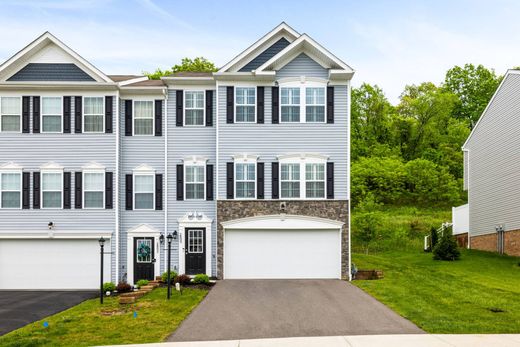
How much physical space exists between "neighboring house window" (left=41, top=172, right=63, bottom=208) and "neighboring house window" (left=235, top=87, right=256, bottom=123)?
317 inches

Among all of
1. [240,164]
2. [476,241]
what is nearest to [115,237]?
[240,164]

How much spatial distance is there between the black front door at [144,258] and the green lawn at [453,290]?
9.02m

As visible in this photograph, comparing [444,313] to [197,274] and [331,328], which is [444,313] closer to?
[331,328]

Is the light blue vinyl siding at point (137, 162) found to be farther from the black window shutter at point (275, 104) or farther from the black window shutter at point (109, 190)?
the black window shutter at point (275, 104)

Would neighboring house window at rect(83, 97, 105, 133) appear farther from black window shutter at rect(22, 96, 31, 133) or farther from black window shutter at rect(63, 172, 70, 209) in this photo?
black window shutter at rect(22, 96, 31, 133)

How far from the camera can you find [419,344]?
525 inches

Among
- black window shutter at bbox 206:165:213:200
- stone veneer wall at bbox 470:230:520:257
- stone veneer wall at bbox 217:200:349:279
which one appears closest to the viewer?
stone veneer wall at bbox 217:200:349:279

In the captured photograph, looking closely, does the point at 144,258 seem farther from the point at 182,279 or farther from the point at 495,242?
the point at 495,242

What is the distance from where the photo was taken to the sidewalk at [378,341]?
13.3 metres

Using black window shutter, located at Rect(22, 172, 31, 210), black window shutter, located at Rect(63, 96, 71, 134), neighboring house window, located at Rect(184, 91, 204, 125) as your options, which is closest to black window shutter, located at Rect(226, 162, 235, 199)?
neighboring house window, located at Rect(184, 91, 204, 125)

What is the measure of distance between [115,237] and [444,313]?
14375 mm

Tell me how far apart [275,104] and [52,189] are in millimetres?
10186

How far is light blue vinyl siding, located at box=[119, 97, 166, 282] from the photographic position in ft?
87.2

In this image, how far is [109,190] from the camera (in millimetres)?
26172
